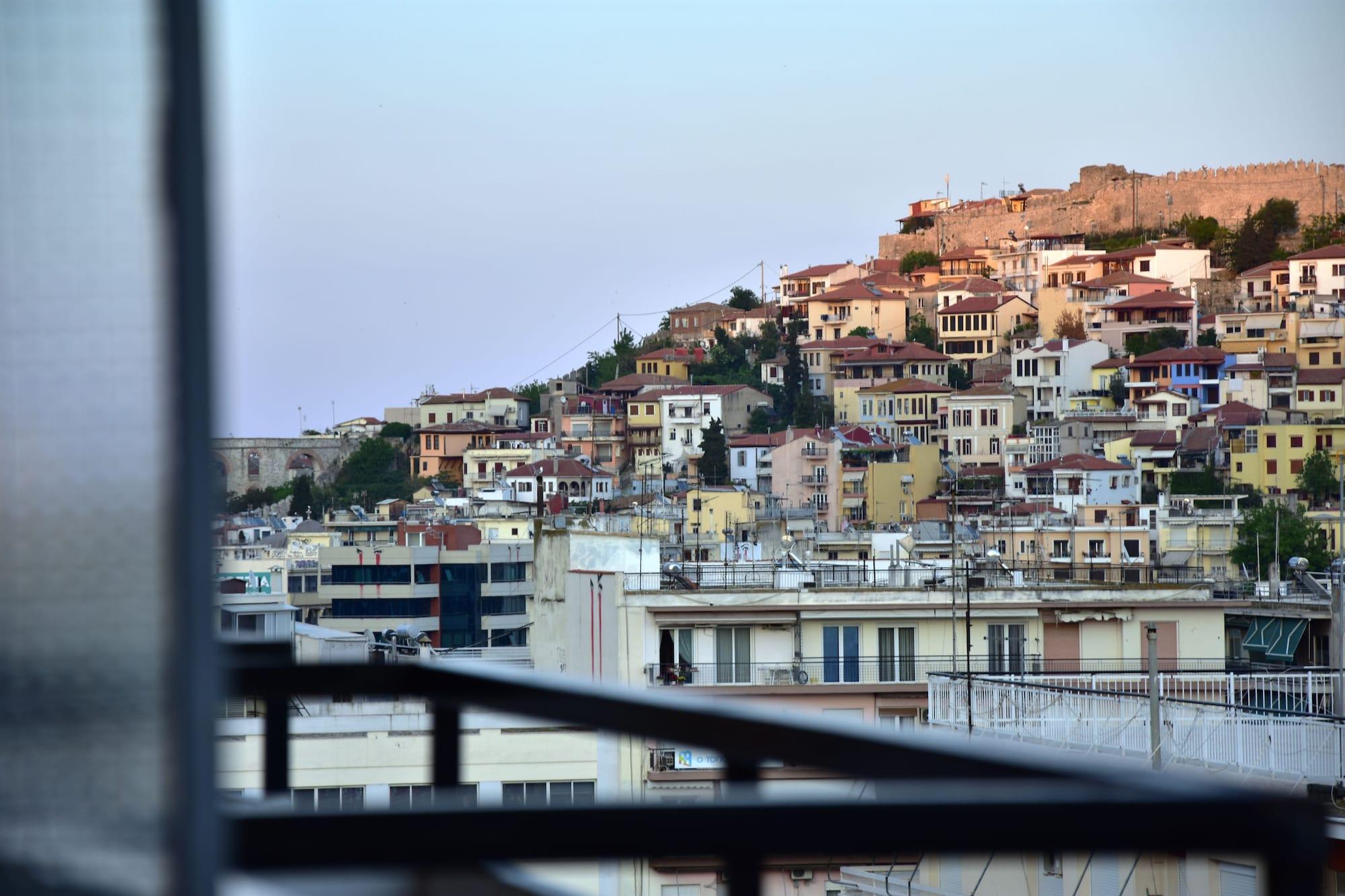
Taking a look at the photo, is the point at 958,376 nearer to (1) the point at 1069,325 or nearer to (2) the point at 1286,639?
(1) the point at 1069,325

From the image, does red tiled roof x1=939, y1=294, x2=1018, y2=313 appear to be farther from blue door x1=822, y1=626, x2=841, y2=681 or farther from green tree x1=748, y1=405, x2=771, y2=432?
blue door x1=822, y1=626, x2=841, y2=681

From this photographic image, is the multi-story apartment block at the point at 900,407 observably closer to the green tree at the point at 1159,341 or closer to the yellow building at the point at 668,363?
the green tree at the point at 1159,341

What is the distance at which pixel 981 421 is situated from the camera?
42812 millimetres

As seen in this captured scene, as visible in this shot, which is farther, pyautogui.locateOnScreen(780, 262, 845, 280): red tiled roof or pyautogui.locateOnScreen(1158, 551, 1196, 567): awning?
pyautogui.locateOnScreen(780, 262, 845, 280): red tiled roof

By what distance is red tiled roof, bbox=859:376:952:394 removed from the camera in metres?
44.8

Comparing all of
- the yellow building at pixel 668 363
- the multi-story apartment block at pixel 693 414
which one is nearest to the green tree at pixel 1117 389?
the multi-story apartment block at pixel 693 414

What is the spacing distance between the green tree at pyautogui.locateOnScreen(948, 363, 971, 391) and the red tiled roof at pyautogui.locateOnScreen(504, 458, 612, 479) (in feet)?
38.7

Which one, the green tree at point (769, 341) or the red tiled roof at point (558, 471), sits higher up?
the green tree at point (769, 341)

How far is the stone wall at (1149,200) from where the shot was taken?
179ft

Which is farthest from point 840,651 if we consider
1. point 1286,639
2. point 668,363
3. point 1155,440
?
point 668,363

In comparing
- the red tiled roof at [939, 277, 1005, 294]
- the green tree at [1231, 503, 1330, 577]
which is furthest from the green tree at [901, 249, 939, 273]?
the green tree at [1231, 503, 1330, 577]

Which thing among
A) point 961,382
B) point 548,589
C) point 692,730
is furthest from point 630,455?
point 692,730

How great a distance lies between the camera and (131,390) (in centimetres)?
52

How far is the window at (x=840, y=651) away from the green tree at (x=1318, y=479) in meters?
23.2
